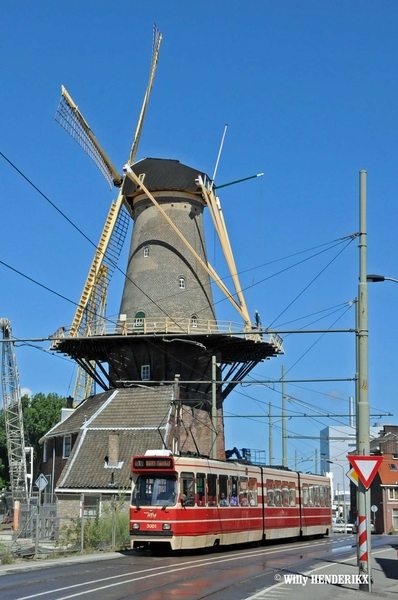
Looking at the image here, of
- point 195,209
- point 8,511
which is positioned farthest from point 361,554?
point 8,511

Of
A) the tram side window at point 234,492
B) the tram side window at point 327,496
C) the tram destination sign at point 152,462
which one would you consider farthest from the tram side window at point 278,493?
the tram destination sign at point 152,462

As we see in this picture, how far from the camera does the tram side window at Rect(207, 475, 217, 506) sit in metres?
27.4

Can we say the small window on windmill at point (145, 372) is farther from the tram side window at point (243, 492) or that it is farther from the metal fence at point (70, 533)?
the tram side window at point (243, 492)

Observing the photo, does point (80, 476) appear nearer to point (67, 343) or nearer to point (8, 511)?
point (67, 343)

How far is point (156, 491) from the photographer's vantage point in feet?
85.3

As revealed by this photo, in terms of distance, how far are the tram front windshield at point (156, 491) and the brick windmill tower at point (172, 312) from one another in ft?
65.6

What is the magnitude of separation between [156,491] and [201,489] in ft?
5.39

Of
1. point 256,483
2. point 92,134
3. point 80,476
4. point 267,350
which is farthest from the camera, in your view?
point 92,134

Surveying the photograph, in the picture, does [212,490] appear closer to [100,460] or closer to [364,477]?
[364,477]

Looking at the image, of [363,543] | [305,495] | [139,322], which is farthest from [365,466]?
[139,322]

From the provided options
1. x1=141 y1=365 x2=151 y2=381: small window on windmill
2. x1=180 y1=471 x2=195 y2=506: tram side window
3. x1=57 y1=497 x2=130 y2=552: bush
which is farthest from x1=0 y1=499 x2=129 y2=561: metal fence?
x1=141 y1=365 x2=151 y2=381: small window on windmill

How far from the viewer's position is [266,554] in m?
27.6

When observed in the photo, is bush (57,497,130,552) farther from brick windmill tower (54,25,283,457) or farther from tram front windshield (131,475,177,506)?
brick windmill tower (54,25,283,457)

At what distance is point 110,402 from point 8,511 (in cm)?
1290
